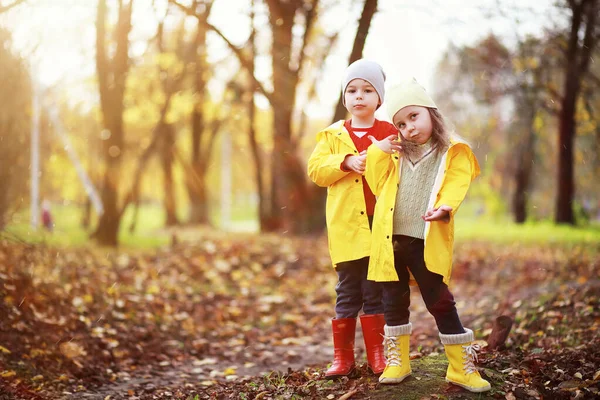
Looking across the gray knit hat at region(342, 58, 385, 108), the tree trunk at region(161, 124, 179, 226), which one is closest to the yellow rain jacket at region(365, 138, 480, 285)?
the gray knit hat at region(342, 58, 385, 108)

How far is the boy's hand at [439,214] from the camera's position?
3.62 m

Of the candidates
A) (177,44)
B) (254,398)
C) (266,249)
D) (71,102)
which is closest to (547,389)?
(254,398)

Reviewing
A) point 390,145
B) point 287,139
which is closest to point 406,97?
point 390,145

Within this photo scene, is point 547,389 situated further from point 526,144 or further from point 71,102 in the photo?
point 71,102

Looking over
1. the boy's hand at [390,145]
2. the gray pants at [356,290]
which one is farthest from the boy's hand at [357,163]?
the gray pants at [356,290]

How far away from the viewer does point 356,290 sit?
13.9ft

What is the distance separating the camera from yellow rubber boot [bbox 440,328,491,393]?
382cm

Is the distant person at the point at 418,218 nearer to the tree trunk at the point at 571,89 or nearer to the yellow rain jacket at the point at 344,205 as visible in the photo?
the yellow rain jacket at the point at 344,205

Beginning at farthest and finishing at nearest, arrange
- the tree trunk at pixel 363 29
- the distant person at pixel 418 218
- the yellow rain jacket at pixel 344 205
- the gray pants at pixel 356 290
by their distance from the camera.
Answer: the tree trunk at pixel 363 29
the gray pants at pixel 356 290
the yellow rain jacket at pixel 344 205
the distant person at pixel 418 218

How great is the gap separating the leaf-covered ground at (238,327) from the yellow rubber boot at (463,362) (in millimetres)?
78

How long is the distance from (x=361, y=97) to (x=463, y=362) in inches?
69.0

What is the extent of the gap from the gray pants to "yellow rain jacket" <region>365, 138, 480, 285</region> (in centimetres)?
31

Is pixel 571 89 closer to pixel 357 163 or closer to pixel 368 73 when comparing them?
pixel 368 73

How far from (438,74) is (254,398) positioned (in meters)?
25.9
